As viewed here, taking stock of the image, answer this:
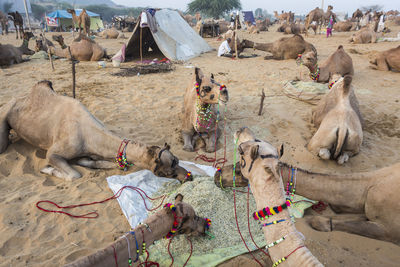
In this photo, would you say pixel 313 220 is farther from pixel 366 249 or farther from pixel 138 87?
pixel 138 87

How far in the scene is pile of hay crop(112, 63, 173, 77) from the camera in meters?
9.78

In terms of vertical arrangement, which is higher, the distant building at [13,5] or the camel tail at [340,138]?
the distant building at [13,5]

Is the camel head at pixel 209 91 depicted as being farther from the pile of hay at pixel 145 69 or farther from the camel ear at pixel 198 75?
the pile of hay at pixel 145 69

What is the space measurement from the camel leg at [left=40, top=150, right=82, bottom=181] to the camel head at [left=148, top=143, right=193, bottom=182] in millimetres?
1202

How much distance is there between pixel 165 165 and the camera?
3.52 metres

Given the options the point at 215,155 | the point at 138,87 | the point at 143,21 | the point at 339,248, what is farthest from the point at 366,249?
the point at 143,21

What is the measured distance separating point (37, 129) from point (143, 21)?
8026mm

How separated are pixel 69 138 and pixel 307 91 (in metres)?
5.89

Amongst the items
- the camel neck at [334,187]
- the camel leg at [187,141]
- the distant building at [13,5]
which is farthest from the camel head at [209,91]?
the distant building at [13,5]

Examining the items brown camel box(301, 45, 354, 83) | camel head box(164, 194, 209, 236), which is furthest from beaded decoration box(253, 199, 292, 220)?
brown camel box(301, 45, 354, 83)

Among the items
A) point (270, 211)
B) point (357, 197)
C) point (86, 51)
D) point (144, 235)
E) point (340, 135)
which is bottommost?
point (357, 197)

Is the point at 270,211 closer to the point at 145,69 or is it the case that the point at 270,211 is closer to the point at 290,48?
the point at 145,69

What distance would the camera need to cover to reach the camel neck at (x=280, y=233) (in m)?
1.68

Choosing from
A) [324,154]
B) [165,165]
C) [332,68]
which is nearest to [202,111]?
[165,165]
